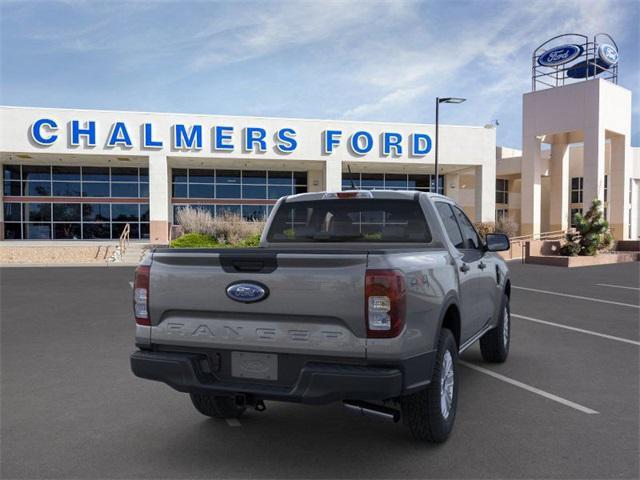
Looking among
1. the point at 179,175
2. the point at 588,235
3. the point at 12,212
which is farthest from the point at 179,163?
the point at 588,235

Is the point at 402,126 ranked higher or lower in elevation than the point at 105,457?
higher

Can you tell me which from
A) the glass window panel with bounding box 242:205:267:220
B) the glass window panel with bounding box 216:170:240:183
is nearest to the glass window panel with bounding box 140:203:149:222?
the glass window panel with bounding box 216:170:240:183

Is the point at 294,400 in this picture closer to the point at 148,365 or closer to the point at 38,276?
the point at 148,365

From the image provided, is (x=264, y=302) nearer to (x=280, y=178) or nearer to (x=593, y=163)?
(x=593, y=163)

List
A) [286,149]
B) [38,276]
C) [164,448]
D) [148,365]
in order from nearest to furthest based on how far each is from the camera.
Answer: [148,365]
[164,448]
[38,276]
[286,149]

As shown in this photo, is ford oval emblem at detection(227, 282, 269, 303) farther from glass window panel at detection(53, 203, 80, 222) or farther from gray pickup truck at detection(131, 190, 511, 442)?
glass window panel at detection(53, 203, 80, 222)

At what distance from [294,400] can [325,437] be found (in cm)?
103

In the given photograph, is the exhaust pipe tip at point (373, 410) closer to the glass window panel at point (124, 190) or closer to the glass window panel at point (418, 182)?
the glass window panel at point (124, 190)

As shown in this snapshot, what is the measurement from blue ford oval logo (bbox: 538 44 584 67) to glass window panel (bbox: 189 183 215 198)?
22.2 m

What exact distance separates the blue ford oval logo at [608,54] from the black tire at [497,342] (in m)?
31.7

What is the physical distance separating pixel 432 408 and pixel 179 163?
32131 millimetres

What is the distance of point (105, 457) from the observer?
3949mm

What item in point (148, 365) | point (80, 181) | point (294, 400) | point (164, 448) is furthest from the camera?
point (80, 181)

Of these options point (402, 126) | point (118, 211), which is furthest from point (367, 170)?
point (118, 211)
